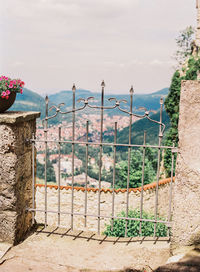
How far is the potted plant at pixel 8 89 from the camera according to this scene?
3.61m

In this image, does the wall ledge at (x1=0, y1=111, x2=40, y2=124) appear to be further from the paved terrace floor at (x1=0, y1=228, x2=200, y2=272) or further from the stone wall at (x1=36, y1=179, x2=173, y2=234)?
the stone wall at (x1=36, y1=179, x2=173, y2=234)

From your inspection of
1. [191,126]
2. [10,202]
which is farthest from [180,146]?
[10,202]

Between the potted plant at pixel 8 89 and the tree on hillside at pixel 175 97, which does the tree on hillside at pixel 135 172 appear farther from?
the potted plant at pixel 8 89

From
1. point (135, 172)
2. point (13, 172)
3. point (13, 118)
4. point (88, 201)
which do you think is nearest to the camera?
point (13, 118)

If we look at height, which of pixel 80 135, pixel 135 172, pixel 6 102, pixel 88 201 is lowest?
pixel 88 201

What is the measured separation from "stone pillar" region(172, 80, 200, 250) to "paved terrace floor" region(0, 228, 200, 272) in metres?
0.32

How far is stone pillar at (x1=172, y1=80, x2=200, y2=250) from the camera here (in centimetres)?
328

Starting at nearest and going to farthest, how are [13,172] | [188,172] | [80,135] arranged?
[188,172] → [13,172] → [80,135]

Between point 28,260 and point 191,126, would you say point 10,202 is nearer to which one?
point 28,260

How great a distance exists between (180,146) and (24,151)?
1942mm

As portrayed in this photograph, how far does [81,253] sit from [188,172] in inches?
64.0

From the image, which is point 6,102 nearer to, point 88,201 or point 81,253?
point 81,253

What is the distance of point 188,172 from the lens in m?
3.33

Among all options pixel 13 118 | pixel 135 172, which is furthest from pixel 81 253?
pixel 135 172
